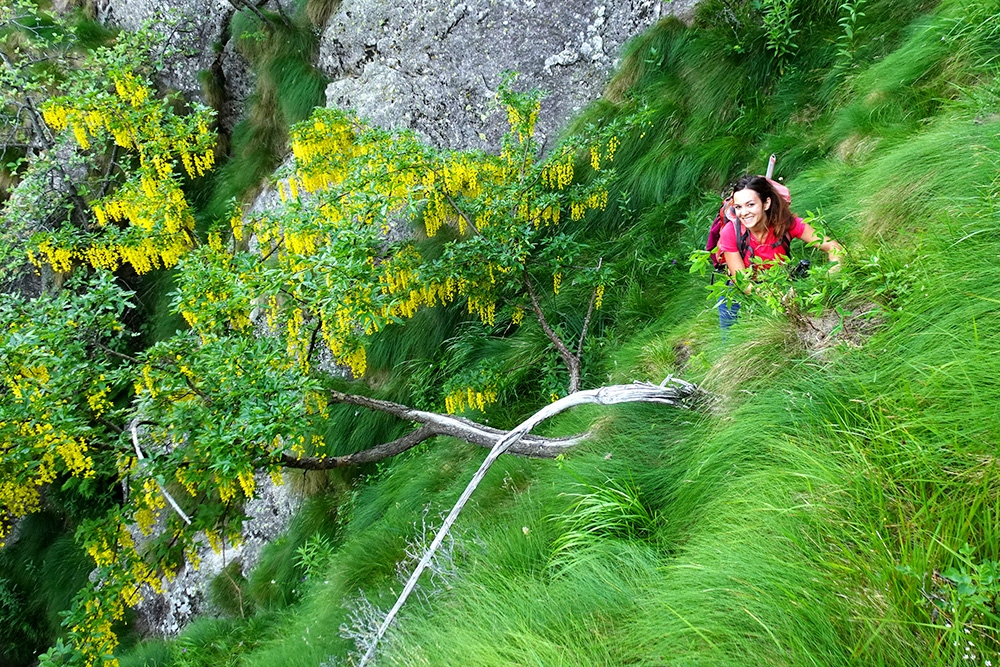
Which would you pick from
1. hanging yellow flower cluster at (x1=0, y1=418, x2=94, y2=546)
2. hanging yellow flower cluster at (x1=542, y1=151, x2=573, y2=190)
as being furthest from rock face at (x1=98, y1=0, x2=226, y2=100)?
hanging yellow flower cluster at (x1=0, y1=418, x2=94, y2=546)

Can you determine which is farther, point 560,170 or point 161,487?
point 560,170

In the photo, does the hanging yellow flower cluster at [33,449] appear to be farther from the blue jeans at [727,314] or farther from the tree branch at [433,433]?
the blue jeans at [727,314]

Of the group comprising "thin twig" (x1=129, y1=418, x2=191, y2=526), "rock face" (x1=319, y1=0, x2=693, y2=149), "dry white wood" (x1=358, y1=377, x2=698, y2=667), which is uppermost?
"rock face" (x1=319, y1=0, x2=693, y2=149)

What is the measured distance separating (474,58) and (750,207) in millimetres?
5117

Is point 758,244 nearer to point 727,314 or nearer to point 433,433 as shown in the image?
point 727,314

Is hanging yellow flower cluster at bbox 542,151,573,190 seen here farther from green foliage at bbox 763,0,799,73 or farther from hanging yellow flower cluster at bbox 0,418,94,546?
hanging yellow flower cluster at bbox 0,418,94,546

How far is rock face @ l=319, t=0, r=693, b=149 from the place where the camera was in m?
6.68

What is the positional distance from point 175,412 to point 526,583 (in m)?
1.99

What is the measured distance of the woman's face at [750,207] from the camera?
2871 millimetres

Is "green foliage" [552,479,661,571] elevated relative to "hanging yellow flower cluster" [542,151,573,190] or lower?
lower

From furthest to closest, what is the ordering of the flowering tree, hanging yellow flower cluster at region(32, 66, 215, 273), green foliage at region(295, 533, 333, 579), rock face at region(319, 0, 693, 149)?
rock face at region(319, 0, 693, 149) < hanging yellow flower cluster at region(32, 66, 215, 273) < green foliage at region(295, 533, 333, 579) < the flowering tree

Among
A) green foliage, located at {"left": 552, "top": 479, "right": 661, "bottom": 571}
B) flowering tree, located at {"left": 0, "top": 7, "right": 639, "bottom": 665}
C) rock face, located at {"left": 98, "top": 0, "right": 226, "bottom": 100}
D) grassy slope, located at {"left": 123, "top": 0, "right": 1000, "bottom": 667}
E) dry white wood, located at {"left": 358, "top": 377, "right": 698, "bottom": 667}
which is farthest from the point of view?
rock face, located at {"left": 98, "top": 0, "right": 226, "bottom": 100}

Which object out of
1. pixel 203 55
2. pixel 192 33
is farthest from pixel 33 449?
pixel 192 33

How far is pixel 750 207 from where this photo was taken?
2.88 meters
